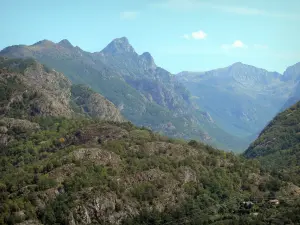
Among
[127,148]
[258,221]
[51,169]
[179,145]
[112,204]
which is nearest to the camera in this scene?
[258,221]

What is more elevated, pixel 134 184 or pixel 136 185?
pixel 134 184

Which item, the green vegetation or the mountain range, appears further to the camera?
the green vegetation

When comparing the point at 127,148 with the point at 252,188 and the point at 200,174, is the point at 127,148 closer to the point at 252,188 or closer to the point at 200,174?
the point at 200,174

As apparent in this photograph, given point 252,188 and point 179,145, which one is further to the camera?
point 179,145

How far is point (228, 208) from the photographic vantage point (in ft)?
400

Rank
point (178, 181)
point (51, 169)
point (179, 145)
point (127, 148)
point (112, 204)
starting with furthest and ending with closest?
point (179, 145) < point (127, 148) < point (178, 181) < point (51, 169) < point (112, 204)

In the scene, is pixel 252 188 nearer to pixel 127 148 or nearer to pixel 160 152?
pixel 160 152

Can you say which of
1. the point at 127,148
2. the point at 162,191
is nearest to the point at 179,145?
the point at 127,148

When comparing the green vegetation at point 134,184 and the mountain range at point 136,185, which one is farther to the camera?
the green vegetation at point 134,184

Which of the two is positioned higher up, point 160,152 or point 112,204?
point 160,152

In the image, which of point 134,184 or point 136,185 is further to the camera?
point 134,184

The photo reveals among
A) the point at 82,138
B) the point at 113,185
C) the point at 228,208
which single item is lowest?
the point at 228,208

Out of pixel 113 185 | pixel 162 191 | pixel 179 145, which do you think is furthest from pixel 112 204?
pixel 179 145

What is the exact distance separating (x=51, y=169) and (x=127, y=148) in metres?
29.8
